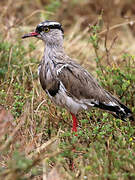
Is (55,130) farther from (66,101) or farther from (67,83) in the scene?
(67,83)

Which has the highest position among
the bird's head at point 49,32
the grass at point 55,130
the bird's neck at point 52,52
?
the bird's head at point 49,32

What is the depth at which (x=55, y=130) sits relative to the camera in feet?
13.5

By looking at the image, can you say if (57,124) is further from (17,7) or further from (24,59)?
(17,7)

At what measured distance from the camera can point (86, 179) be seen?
3031mm

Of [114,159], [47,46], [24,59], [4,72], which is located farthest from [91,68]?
[114,159]

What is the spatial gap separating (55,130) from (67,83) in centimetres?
60

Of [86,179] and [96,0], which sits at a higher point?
[96,0]

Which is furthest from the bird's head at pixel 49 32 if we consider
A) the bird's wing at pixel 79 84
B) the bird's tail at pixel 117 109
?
the bird's tail at pixel 117 109

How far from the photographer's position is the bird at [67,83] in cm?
381

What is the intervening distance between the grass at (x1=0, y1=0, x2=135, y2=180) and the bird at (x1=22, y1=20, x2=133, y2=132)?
16cm

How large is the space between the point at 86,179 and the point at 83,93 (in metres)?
1.13

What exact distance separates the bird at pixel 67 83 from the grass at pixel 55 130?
0.16 meters

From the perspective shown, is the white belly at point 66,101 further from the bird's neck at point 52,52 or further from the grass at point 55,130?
the bird's neck at point 52,52

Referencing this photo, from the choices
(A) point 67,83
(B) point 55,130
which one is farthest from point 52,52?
(B) point 55,130
